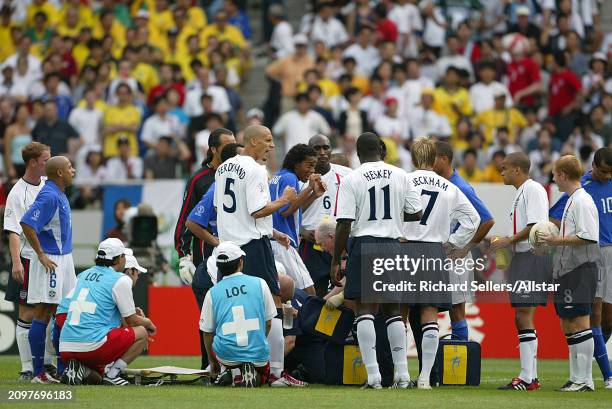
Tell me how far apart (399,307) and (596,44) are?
1501 cm

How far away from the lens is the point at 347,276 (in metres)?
12.7

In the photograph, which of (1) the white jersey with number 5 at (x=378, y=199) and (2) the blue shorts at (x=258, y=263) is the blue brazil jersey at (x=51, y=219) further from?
(1) the white jersey with number 5 at (x=378, y=199)

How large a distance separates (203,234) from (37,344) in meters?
2.04

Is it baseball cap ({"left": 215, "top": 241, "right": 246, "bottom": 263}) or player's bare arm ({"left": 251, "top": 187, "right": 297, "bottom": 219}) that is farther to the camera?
player's bare arm ({"left": 251, "top": 187, "right": 297, "bottom": 219})

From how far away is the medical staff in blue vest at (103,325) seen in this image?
12.7 m

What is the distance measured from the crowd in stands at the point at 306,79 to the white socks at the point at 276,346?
9383 mm

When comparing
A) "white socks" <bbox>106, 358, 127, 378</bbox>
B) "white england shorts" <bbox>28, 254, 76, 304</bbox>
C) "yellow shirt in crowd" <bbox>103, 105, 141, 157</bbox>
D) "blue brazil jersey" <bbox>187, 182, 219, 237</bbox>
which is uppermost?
"yellow shirt in crowd" <bbox>103, 105, 141, 157</bbox>

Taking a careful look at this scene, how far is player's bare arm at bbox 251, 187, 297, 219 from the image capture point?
42.0 feet

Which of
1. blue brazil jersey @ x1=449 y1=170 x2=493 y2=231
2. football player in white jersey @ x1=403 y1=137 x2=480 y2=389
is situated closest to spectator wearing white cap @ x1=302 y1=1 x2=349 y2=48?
blue brazil jersey @ x1=449 y1=170 x2=493 y2=231

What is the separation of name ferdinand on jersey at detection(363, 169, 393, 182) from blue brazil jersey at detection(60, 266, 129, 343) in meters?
2.59

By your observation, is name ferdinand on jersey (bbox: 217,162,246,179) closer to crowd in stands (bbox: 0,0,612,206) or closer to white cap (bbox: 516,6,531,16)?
crowd in stands (bbox: 0,0,612,206)

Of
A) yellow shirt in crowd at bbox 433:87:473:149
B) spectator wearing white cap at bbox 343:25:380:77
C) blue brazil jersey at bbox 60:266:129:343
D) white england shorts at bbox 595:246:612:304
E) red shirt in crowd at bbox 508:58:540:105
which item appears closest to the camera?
blue brazil jersey at bbox 60:266:129:343

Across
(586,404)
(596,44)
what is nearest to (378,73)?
(596,44)

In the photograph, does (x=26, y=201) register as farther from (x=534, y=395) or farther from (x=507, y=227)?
(x=507, y=227)
